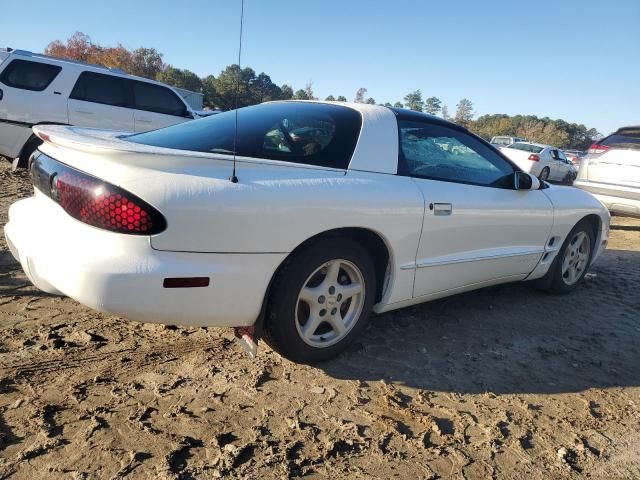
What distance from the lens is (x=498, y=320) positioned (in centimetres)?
365

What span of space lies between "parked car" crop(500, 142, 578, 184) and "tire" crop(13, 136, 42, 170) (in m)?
13.9

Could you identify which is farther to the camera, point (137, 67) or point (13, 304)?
point (137, 67)

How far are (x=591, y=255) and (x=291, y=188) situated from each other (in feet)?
11.7

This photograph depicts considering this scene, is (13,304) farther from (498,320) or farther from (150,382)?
(498,320)

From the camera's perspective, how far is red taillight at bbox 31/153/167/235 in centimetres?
202

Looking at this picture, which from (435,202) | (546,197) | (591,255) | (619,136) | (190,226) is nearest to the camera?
(190,226)

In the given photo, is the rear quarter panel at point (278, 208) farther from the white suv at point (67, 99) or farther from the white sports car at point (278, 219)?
the white suv at point (67, 99)

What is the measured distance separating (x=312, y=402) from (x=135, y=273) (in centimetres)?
103

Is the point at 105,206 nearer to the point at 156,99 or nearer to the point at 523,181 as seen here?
the point at 523,181

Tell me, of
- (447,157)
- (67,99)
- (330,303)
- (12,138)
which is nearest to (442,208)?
(447,157)

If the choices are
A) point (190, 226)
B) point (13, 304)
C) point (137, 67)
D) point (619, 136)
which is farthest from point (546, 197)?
point (137, 67)

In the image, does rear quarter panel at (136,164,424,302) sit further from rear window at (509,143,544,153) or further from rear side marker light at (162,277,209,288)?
rear window at (509,143,544,153)

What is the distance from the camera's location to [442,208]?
2.99 meters

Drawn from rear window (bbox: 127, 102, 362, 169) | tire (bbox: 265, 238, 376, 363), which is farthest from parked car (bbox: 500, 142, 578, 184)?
tire (bbox: 265, 238, 376, 363)
